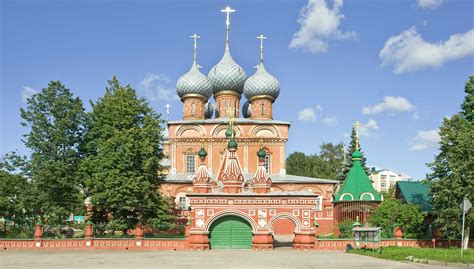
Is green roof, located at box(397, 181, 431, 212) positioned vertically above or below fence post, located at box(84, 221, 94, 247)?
above

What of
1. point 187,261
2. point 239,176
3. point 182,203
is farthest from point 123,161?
point 182,203

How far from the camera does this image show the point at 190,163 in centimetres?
3700

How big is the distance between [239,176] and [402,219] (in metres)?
8.51

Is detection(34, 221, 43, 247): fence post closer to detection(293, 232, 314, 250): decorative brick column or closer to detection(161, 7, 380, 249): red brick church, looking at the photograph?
detection(161, 7, 380, 249): red brick church

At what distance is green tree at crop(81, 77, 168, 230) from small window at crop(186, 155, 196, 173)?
11.3m

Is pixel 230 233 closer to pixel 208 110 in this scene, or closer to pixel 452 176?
pixel 452 176

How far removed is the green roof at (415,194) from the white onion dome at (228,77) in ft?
49.8

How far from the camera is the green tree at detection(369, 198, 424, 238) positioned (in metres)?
24.2

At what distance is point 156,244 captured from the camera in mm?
21797

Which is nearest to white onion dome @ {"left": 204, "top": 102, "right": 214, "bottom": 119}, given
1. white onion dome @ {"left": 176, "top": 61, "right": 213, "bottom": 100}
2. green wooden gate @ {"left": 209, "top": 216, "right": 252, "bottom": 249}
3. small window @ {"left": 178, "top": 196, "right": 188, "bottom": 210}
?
white onion dome @ {"left": 176, "top": 61, "right": 213, "bottom": 100}

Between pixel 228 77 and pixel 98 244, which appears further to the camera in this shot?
pixel 228 77

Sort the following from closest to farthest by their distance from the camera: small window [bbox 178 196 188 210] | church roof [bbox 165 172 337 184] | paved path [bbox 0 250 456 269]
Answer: paved path [bbox 0 250 456 269], small window [bbox 178 196 188 210], church roof [bbox 165 172 337 184]

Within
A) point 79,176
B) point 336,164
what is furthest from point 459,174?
point 336,164

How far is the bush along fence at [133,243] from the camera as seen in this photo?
21.2m
